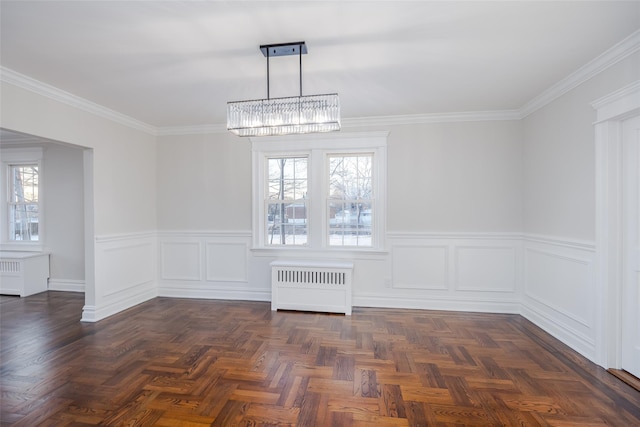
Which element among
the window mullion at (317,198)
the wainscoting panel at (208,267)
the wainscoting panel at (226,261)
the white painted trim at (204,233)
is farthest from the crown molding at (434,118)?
the wainscoting panel at (226,261)

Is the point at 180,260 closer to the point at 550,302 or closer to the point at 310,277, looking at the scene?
the point at 310,277

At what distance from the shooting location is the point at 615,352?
248cm

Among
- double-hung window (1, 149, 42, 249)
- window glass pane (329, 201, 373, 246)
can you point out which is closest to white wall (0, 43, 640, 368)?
window glass pane (329, 201, 373, 246)

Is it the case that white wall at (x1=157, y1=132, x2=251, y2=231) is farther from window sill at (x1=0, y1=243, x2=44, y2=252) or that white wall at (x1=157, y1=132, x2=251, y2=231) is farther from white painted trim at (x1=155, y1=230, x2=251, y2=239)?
window sill at (x1=0, y1=243, x2=44, y2=252)

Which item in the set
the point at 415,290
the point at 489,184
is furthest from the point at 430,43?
the point at 415,290

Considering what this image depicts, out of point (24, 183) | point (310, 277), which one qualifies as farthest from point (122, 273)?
point (24, 183)

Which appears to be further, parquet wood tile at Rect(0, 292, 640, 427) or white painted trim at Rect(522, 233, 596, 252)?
white painted trim at Rect(522, 233, 596, 252)

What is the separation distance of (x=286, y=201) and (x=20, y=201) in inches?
183

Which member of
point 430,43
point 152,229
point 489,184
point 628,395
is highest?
point 430,43

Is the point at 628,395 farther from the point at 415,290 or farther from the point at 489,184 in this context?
the point at 489,184

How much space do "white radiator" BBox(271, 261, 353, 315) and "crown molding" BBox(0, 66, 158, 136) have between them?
2754 millimetres

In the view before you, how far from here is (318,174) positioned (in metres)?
4.17

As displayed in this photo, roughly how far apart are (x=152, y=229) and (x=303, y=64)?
11.3 feet

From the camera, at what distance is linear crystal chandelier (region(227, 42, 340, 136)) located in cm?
235
